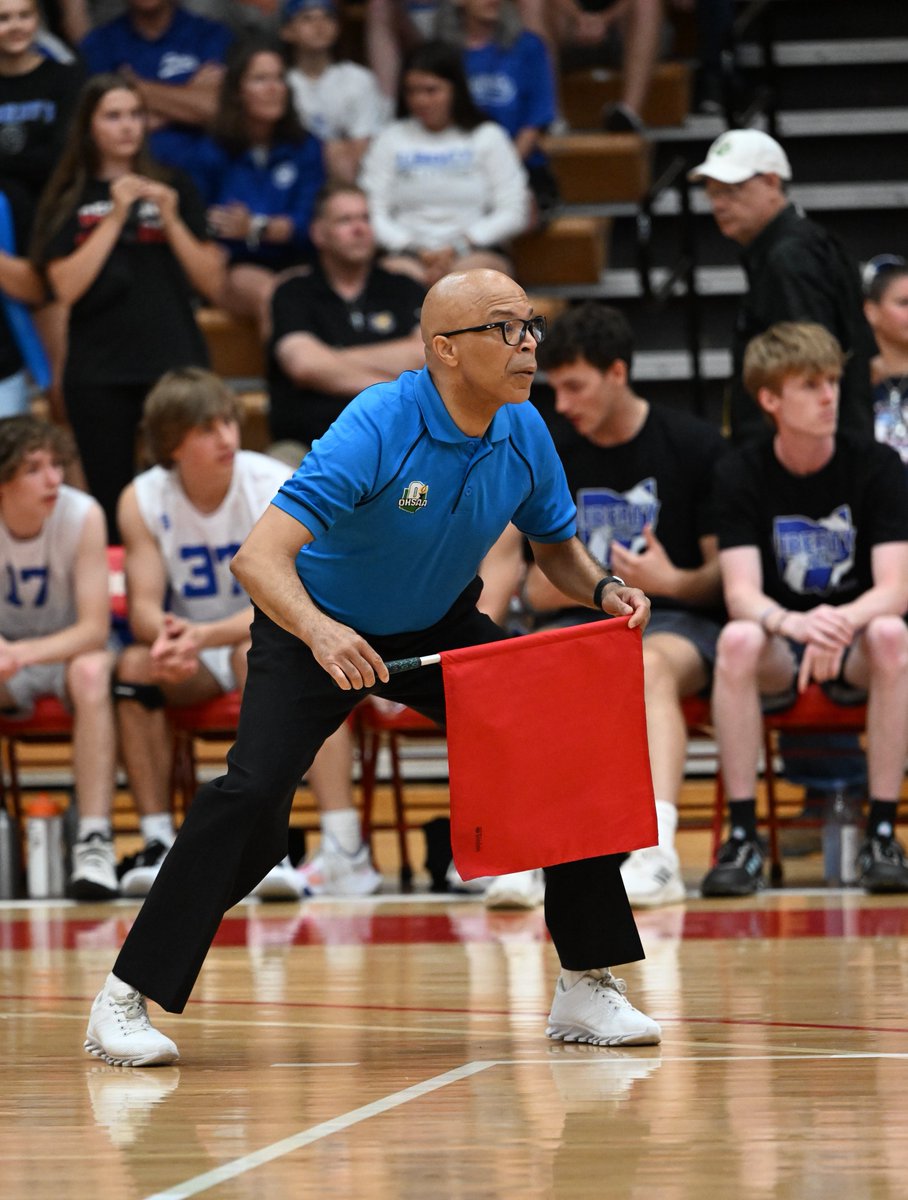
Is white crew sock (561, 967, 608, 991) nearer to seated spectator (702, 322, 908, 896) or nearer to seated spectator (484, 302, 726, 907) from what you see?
seated spectator (702, 322, 908, 896)

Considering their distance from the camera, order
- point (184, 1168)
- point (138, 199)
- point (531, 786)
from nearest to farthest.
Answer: point (184, 1168), point (531, 786), point (138, 199)

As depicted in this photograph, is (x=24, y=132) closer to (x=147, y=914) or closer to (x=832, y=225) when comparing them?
(x=832, y=225)

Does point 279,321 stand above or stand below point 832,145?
below

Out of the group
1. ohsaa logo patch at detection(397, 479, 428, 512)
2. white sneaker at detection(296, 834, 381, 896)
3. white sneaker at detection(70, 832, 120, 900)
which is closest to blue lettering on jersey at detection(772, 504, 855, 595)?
white sneaker at detection(296, 834, 381, 896)

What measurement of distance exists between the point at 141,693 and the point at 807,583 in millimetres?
2134

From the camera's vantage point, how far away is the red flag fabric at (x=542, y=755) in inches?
134

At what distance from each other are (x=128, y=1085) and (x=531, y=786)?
2.76 ft

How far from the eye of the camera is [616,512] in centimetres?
623

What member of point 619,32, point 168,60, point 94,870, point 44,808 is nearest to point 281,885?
point 94,870

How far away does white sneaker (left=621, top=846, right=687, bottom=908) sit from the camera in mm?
5484

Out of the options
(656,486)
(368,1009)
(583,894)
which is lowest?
(368,1009)

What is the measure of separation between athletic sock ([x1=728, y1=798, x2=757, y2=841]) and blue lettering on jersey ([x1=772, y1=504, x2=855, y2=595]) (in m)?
0.70

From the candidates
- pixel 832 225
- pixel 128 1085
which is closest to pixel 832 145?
pixel 832 225

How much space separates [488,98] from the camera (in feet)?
29.2
